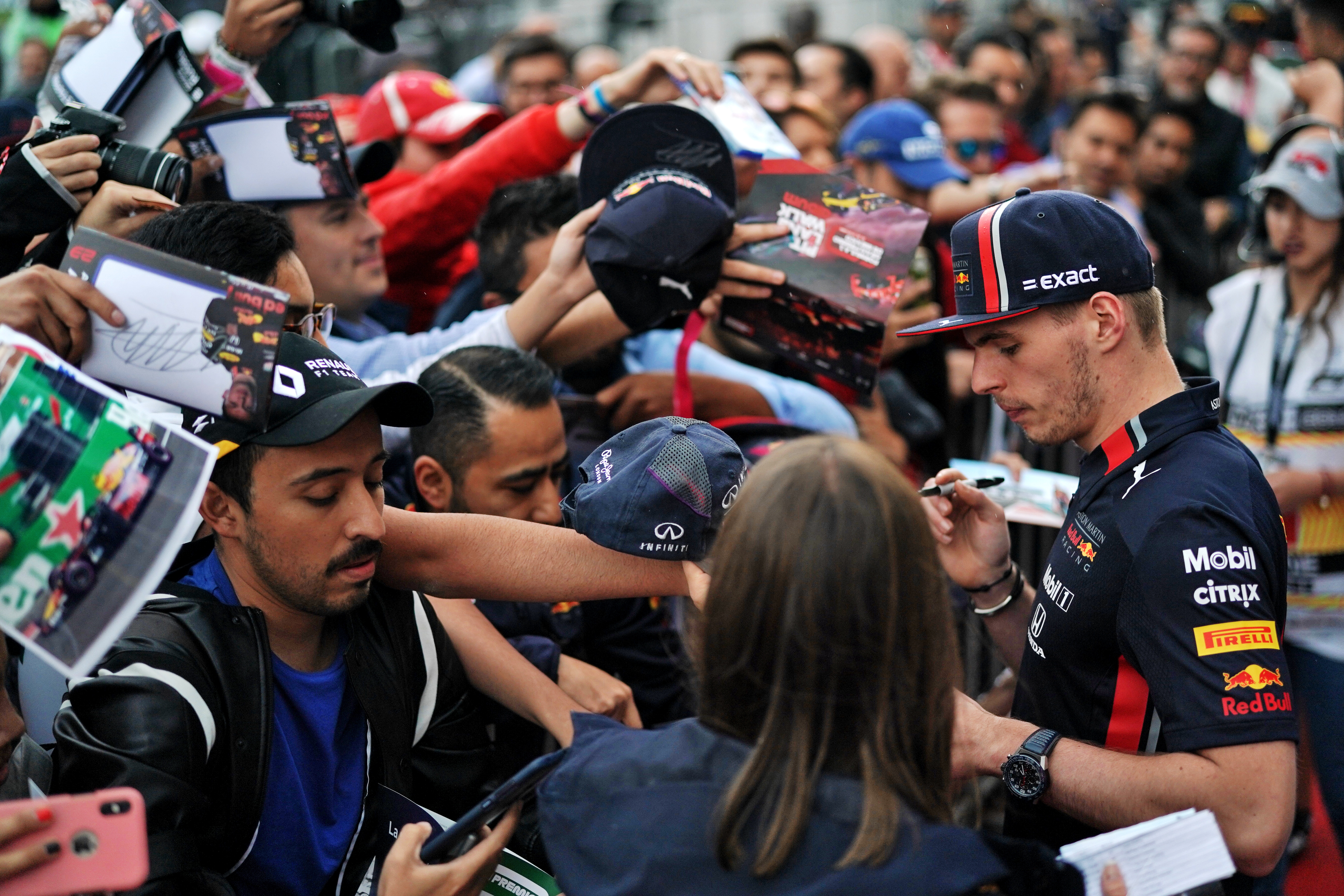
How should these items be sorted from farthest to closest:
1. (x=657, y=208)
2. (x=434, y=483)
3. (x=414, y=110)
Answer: (x=414, y=110) < (x=434, y=483) < (x=657, y=208)

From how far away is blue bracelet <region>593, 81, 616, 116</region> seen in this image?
12.2 ft

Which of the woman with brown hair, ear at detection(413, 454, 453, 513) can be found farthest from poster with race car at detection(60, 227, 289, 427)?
ear at detection(413, 454, 453, 513)

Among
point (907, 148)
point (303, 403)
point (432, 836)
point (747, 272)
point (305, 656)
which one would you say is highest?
point (303, 403)

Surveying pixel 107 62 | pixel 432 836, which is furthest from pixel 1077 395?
pixel 107 62

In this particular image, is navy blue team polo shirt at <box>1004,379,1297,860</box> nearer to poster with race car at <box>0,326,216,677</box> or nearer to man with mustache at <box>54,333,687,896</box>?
man with mustache at <box>54,333,687,896</box>

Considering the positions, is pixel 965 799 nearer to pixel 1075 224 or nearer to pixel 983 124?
pixel 1075 224

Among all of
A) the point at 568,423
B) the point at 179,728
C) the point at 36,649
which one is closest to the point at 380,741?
the point at 179,728

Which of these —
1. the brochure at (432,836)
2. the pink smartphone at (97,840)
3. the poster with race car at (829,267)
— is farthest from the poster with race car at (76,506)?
the poster with race car at (829,267)

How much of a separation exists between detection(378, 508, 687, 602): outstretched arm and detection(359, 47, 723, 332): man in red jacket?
1597mm

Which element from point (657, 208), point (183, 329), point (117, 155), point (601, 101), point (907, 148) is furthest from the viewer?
point (907, 148)

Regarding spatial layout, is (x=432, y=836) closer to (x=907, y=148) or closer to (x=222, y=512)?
(x=222, y=512)

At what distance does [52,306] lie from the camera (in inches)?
72.8

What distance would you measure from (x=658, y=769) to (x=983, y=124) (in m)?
6.06

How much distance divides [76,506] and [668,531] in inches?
35.0
